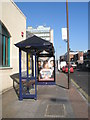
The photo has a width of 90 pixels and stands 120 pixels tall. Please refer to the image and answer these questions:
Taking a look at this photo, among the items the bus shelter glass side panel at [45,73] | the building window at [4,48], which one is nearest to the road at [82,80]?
the bus shelter glass side panel at [45,73]

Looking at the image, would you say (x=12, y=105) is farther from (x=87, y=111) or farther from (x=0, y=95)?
(x=87, y=111)

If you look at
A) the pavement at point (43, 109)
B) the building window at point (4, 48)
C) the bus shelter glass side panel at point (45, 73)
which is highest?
the building window at point (4, 48)

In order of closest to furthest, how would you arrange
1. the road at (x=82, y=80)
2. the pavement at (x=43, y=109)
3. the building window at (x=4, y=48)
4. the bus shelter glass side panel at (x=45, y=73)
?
the pavement at (x=43, y=109) < the building window at (x=4, y=48) < the road at (x=82, y=80) < the bus shelter glass side panel at (x=45, y=73)

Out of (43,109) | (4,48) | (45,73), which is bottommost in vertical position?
(43,109)

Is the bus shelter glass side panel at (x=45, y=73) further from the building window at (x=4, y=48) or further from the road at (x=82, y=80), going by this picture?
the building window at (x=4, y=48)

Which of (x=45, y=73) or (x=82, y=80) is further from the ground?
(x=45, y=73)

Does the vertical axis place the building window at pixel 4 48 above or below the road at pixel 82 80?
above

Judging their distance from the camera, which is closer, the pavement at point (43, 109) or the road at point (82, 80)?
the pavement at point (43, 109)

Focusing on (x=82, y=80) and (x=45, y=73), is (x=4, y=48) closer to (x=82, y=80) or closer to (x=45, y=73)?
(x=45, y=73)

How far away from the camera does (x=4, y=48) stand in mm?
11195

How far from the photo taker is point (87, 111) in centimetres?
661

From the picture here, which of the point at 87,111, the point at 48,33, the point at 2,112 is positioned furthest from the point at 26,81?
the point at 48,33

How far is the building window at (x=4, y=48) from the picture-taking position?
10.8 m

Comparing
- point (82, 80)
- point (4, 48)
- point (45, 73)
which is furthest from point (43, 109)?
point (82, 80)
